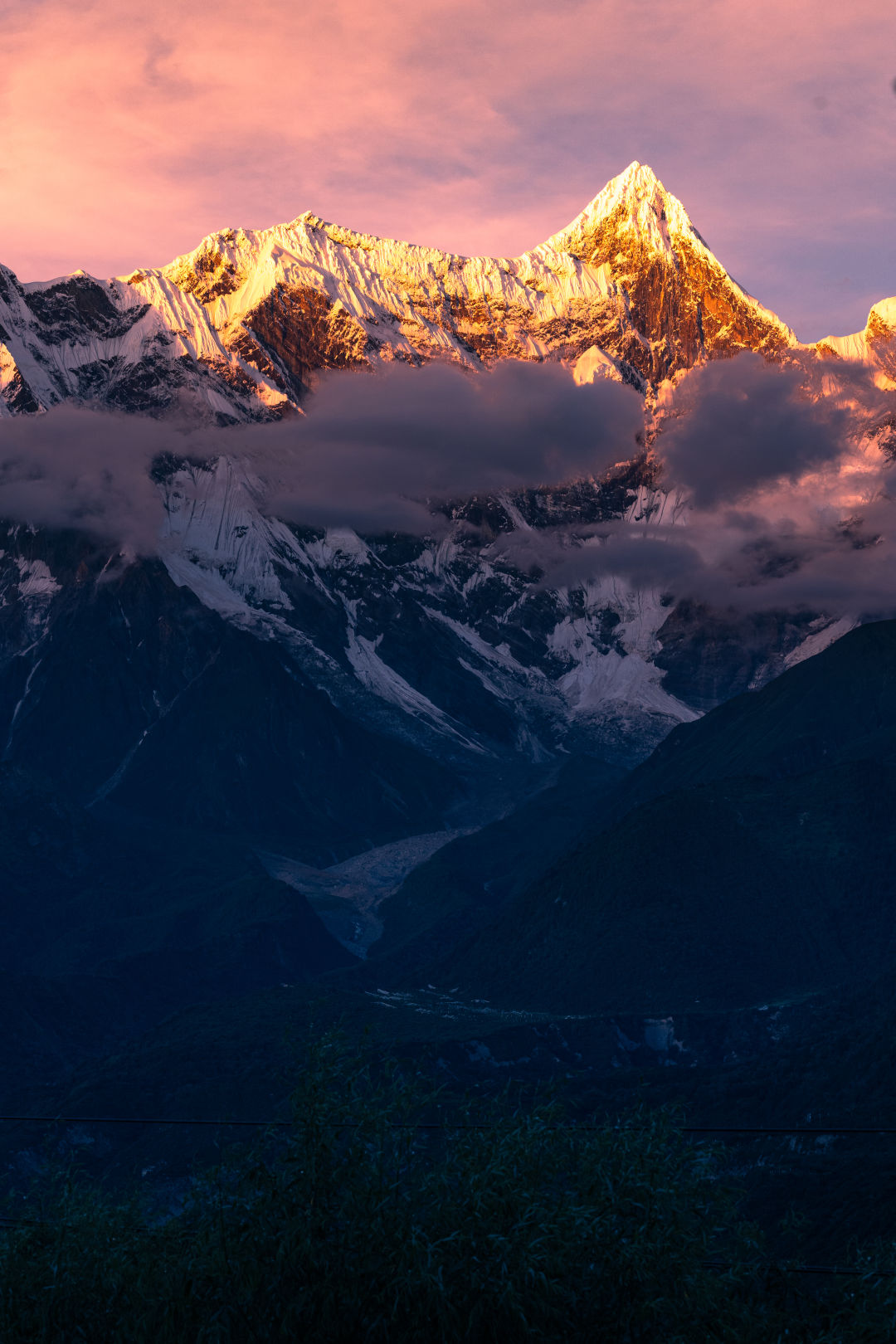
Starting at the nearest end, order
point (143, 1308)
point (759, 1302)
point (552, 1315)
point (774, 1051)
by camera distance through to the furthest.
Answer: point (552, 1315)
point (143, 1308)
point (759, 1302)
point (774, 1051)

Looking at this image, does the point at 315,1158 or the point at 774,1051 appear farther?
the point at 774,1051

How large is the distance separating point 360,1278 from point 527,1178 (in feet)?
20.0

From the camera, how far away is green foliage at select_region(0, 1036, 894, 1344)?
41.0 meters

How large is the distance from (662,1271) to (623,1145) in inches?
212

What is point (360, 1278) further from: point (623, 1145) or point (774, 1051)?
point (774, 1051)

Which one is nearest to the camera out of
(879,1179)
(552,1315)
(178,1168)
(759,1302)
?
(552,1315)

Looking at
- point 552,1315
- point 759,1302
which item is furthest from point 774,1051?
point 552,1315

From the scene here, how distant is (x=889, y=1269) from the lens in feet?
163

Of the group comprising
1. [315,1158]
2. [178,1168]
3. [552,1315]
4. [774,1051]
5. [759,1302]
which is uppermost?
[315,1158]

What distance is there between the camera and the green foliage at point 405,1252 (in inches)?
1614

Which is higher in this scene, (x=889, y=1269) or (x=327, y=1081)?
(x=327, y=1081)

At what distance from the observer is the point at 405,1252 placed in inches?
1617

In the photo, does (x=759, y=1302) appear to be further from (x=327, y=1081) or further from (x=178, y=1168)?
(x=178, y=1168)

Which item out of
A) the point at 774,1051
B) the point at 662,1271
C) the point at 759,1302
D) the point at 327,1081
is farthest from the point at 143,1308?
the point at 774,1051
